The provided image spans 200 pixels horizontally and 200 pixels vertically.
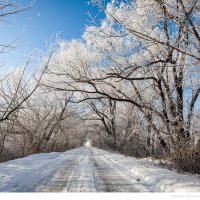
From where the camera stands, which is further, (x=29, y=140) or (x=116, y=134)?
(x=116, y=134)

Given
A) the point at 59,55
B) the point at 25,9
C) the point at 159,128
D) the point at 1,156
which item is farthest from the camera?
the point at 59,55

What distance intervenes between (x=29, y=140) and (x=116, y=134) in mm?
15964

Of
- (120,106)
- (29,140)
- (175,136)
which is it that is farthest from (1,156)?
(120,106)

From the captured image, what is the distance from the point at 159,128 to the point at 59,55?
42.3 ft

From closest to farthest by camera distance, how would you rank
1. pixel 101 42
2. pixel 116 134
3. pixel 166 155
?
1. pixel 166 155
2. pixel 101 42
3. pixel 116 134

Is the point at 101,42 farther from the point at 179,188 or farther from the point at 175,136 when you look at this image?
the point at 179,188

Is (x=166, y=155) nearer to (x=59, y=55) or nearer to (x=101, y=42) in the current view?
(x=101, y=42)

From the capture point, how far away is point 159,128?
44.2ft

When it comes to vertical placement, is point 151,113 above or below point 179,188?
above

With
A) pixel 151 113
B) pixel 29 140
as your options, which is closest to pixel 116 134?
pixel 29 140
